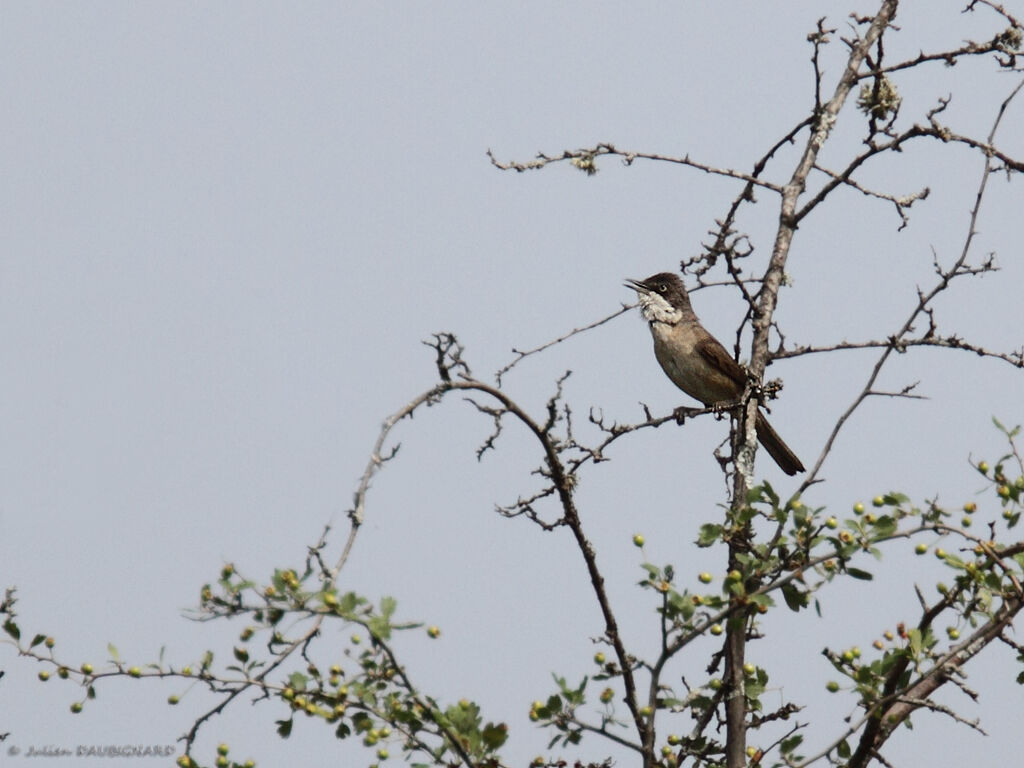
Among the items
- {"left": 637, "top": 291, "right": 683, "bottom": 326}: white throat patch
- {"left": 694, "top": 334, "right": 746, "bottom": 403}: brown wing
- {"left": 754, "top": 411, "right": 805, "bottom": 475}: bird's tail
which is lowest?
{"left": 754, "top": 411, "right": 805, "bottom": 475}: bird's tail

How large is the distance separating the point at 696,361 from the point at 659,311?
1.86ft

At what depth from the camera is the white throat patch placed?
9.66 meters

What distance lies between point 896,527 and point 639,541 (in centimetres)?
86

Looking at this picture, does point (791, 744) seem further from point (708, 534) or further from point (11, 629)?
point (11, 629)

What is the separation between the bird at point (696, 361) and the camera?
9266 millimetres

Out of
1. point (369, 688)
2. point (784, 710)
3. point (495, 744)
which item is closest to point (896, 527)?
point (784, 710)

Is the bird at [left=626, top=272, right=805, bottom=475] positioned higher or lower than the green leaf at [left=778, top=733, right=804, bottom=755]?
higher

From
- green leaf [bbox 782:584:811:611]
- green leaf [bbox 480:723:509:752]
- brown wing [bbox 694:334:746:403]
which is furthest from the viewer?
brown wing [bbox 694:334:746:403]

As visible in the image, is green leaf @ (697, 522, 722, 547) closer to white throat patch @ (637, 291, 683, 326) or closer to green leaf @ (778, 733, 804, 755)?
green leaf @ (778, 733, 804, 755)

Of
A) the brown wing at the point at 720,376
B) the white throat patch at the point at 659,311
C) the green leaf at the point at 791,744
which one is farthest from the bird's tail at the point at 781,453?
the green leaf at the point at 791,744

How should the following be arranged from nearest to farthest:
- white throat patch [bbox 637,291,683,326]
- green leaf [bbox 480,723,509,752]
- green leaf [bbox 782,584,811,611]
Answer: green leaf [bbox 480,723,509,752] → green leaf [bbox 782,584,811,611] → white throat patch [bbox 637,291,683,326]

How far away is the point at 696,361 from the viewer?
30.7 ft

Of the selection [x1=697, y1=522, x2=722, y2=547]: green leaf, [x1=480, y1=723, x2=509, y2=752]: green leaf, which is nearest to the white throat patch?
[x1=697, y1=522, x2=722, y2=547]: green leaf

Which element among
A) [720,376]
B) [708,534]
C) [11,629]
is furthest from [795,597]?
[720,376]
